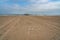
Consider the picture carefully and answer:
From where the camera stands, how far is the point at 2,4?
125 cm

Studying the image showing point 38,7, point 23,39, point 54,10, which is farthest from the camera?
point 38,7

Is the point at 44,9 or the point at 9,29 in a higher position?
the point at 44,9

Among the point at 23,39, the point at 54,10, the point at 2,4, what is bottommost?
the point at 23,39

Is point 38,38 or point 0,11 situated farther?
point 0,11

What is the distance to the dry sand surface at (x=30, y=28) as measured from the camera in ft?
2.34

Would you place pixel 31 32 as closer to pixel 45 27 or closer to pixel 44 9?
pixel 45 27

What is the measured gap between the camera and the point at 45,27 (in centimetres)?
79

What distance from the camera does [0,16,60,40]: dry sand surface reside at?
71 cm

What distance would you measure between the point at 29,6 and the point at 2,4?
372 millimetres

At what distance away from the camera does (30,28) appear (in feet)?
2.58

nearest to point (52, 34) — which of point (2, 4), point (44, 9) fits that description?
point (44, 9)

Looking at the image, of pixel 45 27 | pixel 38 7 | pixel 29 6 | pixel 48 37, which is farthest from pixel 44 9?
pixel 48 37

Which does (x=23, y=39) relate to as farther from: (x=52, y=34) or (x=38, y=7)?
(x=38, y=7)

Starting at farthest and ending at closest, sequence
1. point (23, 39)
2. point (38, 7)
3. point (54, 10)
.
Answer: point (38, 7), point (54, 10), point (23, 39)
